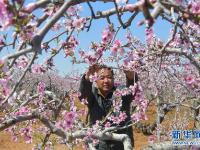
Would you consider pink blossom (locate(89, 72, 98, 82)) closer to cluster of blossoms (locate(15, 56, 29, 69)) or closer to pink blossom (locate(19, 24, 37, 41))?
cluster of blossoms (locate(15, 56, 29, 69))

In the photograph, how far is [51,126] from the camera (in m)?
2.95

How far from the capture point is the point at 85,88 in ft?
16.4

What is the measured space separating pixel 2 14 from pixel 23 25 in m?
0.19

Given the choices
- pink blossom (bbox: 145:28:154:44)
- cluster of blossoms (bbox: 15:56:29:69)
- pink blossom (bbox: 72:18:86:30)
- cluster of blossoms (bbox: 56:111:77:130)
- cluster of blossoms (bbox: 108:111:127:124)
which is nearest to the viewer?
cluster of blossoms (bbox: 15:56:29:69)

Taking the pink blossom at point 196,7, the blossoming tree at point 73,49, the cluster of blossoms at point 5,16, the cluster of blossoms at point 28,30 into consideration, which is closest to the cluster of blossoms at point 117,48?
the blossoming tree at point 73,49

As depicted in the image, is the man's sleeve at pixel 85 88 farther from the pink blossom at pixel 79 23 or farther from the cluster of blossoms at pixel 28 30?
the cluster of blossoms at pixel 28 30

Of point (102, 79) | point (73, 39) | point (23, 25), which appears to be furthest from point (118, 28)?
point (23, 25)

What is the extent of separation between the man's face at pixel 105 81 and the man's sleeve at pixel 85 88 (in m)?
0.11

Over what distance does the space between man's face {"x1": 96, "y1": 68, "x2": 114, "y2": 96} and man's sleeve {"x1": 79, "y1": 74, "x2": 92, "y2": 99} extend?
0.11 meters

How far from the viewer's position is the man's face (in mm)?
4969

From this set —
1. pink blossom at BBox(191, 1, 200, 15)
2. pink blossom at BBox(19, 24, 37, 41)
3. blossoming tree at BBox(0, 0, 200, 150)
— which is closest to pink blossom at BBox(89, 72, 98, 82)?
blossoming tree at BBox(0, 0, 200, 150)

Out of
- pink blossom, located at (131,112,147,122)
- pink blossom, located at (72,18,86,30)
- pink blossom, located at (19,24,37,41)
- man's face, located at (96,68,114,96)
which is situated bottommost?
pink blossom, located at (131,112,147,122)

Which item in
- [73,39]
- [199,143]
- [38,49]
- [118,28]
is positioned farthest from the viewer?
[73,39]

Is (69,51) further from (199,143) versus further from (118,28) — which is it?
(199,143)
